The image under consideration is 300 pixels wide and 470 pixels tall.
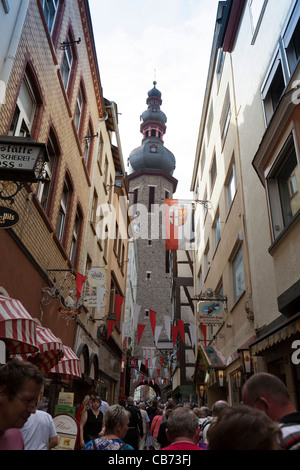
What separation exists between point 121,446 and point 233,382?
9.85 meters

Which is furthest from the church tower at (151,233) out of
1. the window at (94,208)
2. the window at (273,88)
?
the window at (273,88)

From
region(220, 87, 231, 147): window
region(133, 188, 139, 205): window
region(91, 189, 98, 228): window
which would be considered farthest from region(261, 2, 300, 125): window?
region(133, 188, 139, 205): window

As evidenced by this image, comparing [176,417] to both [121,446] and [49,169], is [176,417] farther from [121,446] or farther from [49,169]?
[49,169]

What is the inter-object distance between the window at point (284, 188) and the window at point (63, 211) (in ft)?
22.0

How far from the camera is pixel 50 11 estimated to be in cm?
1098

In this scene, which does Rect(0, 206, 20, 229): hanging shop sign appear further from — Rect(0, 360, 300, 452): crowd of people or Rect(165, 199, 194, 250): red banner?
Rect(165, 199, 194, 250): red banner

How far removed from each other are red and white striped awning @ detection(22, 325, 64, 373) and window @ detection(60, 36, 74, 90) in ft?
27.9

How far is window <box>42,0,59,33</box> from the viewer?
10665 mm

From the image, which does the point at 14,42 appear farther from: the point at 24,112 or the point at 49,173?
the point at 49,173

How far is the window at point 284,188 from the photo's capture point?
7.66 meters

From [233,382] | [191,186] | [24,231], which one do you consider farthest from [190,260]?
[24,231]

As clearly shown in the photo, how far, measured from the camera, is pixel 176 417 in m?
3.37

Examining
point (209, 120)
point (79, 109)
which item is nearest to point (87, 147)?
point (79, 109)

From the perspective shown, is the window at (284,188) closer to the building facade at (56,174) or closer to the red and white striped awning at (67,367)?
the building facade at (56,174)
